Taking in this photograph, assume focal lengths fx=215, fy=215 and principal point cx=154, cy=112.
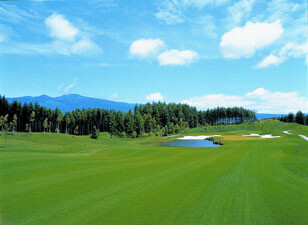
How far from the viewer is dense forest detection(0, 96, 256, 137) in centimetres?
10694

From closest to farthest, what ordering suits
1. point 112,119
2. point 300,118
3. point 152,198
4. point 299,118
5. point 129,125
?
point 152,198 < point 129,125 < point 112,119 < point 300,118 < point 299,118

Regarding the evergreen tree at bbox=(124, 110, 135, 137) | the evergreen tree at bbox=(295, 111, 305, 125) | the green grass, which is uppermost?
the evergreen tree at bbox=(295, 111, 305, 125)

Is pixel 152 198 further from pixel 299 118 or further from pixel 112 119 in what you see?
pixel 299 118

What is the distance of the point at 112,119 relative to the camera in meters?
122

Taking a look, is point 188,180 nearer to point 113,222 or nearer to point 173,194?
point 173,194

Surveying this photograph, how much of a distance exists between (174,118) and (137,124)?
32481 millimetres

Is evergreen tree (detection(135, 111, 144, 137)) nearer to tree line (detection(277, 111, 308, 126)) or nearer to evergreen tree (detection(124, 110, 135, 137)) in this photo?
evergreen tree (detection(124, 110, 135, 137))

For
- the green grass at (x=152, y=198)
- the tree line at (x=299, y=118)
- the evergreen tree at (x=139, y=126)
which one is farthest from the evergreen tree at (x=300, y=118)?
the green grass at (x=152, y=198)

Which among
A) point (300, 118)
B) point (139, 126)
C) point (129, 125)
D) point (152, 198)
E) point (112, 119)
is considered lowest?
point (152, 198)

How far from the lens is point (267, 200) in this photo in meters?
10.8

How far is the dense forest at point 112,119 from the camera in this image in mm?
106944

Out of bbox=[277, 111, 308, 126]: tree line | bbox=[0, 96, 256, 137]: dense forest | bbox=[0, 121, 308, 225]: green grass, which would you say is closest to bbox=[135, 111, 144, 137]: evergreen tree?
bbox=[0, 96, 256, 137]: dense forest

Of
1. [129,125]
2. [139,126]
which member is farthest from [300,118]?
[129,125]

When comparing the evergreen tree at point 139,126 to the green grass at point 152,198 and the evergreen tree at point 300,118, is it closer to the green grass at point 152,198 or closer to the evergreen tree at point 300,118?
the green grass at point 152,198
